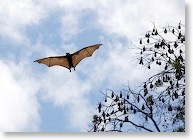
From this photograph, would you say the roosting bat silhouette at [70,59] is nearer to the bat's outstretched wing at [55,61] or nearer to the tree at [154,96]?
the bat's outstretched wing at [55,61]

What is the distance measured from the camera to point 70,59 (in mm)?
Answer: 2502

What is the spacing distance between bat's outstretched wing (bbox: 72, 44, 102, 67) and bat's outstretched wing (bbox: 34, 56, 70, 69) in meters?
0.05

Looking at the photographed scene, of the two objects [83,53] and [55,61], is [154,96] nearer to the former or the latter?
[83,53]

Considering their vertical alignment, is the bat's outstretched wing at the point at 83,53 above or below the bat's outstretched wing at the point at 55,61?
above

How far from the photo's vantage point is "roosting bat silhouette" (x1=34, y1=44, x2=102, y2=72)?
248cm

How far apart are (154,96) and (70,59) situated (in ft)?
1.60

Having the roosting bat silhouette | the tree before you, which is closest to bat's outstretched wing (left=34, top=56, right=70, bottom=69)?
the roosting bat silhouette

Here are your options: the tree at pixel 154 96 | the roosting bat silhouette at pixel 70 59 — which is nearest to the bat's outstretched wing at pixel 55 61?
the roosting bat silhouette at pixel 70 59

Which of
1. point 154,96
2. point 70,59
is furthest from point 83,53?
point 154,96

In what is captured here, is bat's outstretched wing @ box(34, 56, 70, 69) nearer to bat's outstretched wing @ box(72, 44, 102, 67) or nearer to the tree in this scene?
bat's outstretched wing @ box(72, 44, 102, 67)

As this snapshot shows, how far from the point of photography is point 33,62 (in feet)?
8.34

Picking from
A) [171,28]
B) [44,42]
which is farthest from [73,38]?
[171,28]

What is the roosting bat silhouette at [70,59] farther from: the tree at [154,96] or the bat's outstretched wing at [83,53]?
the tree at [154,96]

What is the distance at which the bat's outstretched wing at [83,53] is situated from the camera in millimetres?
2479
